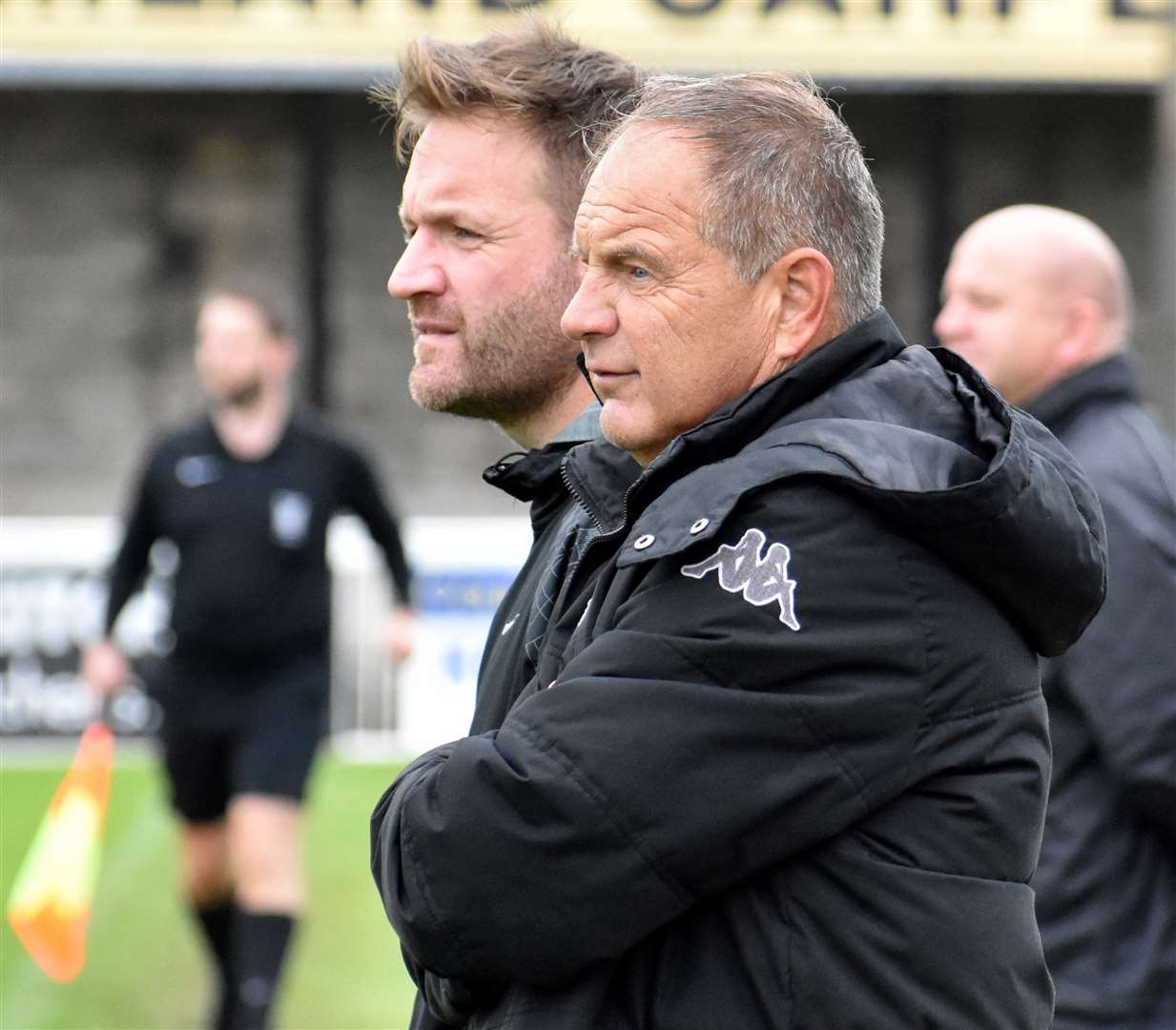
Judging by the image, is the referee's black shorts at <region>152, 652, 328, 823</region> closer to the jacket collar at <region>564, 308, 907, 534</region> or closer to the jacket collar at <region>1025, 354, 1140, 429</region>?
the jacket collar at <region>1025, 354, 1140, 429</region>

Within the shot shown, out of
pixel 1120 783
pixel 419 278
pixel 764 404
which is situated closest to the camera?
pixel 764 404

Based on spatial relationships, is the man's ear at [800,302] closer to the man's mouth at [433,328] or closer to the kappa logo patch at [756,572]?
the kappa logo patch at [756,572]

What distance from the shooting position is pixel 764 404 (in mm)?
1830

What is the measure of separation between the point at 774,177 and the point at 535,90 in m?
0.77

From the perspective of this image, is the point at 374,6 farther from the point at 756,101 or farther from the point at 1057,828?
the point at 756,101

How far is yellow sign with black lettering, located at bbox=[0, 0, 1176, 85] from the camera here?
1394cm

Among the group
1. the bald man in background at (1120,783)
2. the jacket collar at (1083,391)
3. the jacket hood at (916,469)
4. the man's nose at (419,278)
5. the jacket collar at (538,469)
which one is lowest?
the bald man in background at (1120,783)

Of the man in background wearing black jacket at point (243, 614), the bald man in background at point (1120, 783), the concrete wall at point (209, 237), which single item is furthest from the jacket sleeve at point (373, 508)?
the concrete wall at point (209, 237)

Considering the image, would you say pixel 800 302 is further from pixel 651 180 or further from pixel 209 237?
pixel 209 237

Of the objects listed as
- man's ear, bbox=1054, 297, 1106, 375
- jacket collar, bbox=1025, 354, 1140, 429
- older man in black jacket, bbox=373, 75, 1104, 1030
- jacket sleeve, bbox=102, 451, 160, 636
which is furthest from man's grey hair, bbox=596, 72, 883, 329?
jacket sleeve, bbox=102, 451, 160, 636

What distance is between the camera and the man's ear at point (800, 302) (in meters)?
1.88

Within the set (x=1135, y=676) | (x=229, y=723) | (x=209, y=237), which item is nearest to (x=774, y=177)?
(x=1135, y=676)

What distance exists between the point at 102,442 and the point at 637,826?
14.6 meters

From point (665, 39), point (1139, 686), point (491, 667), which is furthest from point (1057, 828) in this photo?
point (665, 39)
